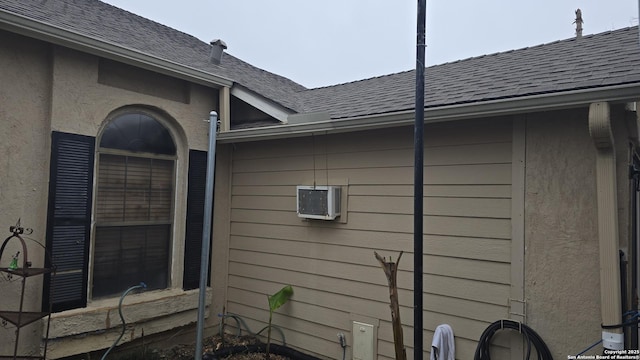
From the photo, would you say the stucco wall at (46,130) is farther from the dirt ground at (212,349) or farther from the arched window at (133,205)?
the dirt ground at (212,349)

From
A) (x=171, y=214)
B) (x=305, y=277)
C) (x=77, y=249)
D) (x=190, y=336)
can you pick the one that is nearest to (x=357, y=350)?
(x=305, y=277)

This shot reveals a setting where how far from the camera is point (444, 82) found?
4211mm

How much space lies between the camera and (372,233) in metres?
3.90

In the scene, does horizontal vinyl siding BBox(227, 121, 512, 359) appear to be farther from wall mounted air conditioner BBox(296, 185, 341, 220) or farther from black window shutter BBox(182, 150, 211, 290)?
black window shutter BBox(182, 150, 211, 290)

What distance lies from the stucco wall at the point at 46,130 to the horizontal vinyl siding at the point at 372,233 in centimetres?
132

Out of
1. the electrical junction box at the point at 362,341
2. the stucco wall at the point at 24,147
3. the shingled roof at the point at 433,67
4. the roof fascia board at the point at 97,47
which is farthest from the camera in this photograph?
the electrical junction box at the point at 362,341

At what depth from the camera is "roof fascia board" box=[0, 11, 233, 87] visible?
10.5 ft

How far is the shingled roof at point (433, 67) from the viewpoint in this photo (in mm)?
3092

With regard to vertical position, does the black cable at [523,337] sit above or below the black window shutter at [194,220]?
below

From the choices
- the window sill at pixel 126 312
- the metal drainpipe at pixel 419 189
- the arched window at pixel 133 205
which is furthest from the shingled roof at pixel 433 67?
the window sill at pixel 126 312

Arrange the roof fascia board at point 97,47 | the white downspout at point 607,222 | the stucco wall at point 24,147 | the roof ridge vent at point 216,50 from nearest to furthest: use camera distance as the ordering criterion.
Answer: the white downspout at point 607,222
the roof fascia board at point 97,47
the stucco wall at point 24,147
the roof ridge vent at point 216,50

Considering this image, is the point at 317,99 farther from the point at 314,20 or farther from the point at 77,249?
the point at 314,20

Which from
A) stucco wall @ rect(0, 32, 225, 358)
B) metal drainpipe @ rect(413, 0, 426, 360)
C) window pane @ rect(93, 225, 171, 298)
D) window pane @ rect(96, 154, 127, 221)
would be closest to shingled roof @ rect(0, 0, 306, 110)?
stucco wall @ rect(0, 32, 225, 358)

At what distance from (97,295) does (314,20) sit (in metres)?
20.3
